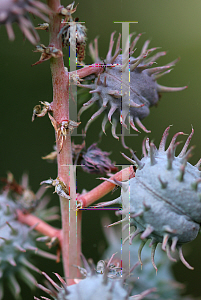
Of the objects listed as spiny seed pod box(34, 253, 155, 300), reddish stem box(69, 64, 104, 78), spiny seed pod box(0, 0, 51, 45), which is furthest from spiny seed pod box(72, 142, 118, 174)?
spiny seed pod box(0, 0, 51, 45)

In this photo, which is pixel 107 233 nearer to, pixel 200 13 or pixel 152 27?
pixel 152 27

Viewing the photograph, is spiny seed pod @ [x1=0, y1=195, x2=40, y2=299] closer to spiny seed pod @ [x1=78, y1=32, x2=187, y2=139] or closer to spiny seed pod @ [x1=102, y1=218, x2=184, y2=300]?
spiny seed pod @ [x1=102, y1=218, x2=184, y2=300]

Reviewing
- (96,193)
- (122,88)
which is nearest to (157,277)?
(96,193)

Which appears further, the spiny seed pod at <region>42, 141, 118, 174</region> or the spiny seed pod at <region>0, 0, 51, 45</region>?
the spiny seed pod at <region>42, 141, 118, 174</region>

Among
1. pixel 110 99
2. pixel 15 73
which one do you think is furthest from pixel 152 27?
pixel 15 73

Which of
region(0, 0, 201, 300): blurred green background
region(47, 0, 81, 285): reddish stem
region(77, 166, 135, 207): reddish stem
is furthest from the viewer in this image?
region(0, 0, 201, 300): blurred green background

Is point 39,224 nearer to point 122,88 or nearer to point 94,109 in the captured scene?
point 94,109

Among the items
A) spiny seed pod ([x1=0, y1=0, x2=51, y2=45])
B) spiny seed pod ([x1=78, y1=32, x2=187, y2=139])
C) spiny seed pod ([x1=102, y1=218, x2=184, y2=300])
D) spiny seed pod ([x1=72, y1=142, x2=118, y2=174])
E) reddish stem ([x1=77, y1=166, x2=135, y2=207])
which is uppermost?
spiny seed pod ([x1=0, y1=0, x2=51, y2=45])
